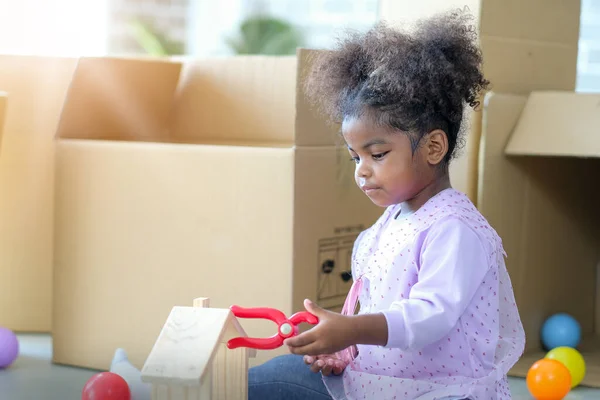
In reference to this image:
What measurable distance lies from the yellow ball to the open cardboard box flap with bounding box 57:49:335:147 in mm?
628

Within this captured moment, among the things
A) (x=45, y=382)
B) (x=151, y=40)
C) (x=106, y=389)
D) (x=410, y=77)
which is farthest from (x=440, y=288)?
(x=151, y=40)

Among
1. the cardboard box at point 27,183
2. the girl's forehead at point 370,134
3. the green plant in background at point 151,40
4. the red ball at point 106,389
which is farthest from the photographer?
the green plant in background at point 151,40

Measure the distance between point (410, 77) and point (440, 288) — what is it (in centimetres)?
24

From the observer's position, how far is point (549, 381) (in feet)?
4.65

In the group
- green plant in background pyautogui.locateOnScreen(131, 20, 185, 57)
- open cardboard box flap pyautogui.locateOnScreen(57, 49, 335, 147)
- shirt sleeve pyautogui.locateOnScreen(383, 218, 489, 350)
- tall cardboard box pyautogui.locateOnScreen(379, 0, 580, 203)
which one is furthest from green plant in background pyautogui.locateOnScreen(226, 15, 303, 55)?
shirt sleeve pyautogui.locateOnScreen(383, 218, 489, 350)

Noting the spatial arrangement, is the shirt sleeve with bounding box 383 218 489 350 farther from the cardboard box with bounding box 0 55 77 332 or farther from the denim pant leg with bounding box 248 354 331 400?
the cardboard box with bounding box 0 55 77 332

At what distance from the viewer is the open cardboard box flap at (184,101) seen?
1.63 m

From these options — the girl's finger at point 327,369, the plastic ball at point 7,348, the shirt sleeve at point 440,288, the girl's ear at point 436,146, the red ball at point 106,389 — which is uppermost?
the girl's ear at point 436,146

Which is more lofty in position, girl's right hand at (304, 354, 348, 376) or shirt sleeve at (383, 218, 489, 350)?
shirt sleeve at (383, 218, 489, 350)

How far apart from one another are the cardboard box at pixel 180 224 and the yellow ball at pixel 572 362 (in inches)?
16.0

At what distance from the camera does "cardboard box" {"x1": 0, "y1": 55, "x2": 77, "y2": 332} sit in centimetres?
178

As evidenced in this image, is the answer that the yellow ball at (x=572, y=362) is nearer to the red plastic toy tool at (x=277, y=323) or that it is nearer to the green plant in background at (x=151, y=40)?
the red plastic toy tool at (x=277, y=323)

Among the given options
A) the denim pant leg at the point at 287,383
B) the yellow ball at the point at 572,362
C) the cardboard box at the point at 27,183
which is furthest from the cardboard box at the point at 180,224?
the yellow ball at the point at 572,362

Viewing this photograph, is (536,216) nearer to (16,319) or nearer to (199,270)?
(199,270)
